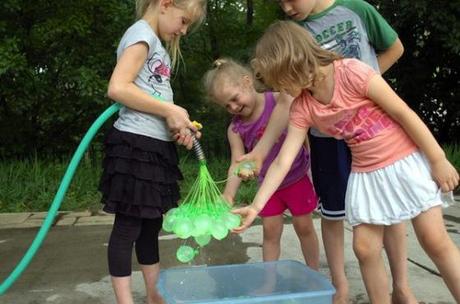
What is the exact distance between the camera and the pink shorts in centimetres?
270

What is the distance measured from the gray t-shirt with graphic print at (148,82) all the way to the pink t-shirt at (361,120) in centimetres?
61

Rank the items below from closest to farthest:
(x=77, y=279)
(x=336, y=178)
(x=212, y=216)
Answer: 1. (x=212, y=216)
2. (x=336, y=178)
3. (x=77, y=279)

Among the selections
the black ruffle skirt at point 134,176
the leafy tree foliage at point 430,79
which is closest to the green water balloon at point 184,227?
the black ruffle skirt at point 134,176

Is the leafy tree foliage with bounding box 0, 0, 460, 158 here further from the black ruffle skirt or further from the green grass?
the black ruffle skirt

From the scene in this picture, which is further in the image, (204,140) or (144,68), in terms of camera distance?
(204,140)

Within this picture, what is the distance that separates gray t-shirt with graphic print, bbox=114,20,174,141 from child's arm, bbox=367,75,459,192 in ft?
2.78

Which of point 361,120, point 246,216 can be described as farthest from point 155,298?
point 361,120

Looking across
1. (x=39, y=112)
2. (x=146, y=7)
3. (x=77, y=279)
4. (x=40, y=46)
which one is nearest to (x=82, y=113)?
(x=39, y=112)

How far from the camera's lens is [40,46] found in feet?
22.8

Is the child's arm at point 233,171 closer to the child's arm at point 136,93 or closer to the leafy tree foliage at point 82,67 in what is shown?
the child's arm at point 136,93

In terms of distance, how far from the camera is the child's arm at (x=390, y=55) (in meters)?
2.48

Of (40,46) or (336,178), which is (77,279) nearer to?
(336,178)

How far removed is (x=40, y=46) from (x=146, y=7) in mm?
4958

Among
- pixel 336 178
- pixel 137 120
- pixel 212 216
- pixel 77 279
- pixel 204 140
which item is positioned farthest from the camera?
pixel 204 140
